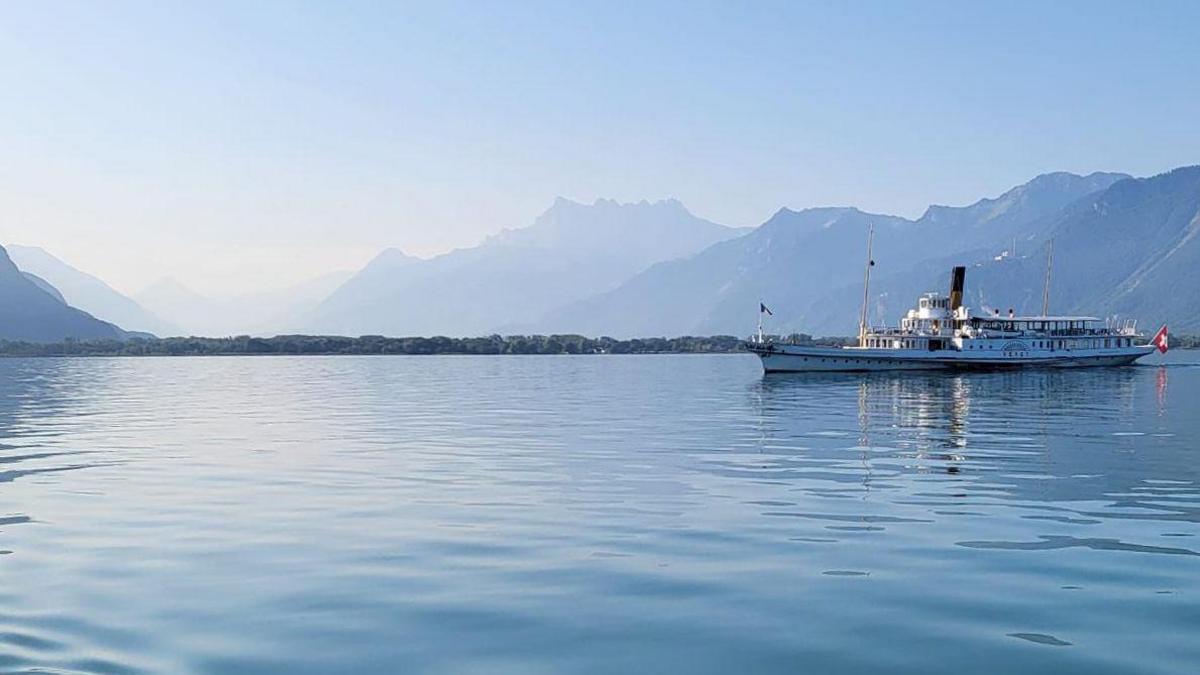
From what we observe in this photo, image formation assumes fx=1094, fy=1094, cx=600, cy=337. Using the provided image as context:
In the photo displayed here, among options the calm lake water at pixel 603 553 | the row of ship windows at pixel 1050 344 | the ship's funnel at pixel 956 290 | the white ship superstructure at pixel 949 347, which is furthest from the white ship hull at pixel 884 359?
the calm lake water at pixel 603 553

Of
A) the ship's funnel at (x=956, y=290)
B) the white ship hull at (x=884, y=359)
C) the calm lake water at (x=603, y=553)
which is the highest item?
the ship's funnel at (x=956, y=290)

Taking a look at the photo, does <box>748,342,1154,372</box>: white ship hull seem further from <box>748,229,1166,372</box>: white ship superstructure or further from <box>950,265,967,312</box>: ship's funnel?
<box>950,265,967,312</box>: ship's funnel

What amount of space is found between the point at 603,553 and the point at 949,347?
10814 cm

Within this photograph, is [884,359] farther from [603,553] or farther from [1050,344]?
Result: [603,553]

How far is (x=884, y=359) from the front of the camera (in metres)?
115

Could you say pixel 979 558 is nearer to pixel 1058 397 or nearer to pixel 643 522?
pixel 643 522

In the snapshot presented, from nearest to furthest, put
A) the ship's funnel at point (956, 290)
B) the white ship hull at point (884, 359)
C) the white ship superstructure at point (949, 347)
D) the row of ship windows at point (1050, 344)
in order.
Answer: the white ship hull at point (884, 359) → the white ship superstructure at point (949, 347) → the row of ship windows at point (1050, 344) → the ship's funnel at point (956, 290)

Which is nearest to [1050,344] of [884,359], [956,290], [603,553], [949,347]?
[956,290]

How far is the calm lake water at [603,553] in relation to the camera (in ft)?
41.1

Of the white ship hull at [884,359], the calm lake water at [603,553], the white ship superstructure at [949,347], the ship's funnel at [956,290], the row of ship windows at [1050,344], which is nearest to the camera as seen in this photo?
the calm lake water at [603,553]

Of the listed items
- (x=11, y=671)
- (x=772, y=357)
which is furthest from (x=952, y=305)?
(x=11, y=671)

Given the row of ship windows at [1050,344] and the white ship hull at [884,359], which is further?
the row of ship windows at [1050,344]

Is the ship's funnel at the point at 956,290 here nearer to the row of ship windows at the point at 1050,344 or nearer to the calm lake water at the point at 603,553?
the row of ship windows at the point at 1050,344

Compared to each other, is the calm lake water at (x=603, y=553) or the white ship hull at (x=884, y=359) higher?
the white ship hull at (x=884, y=359)
